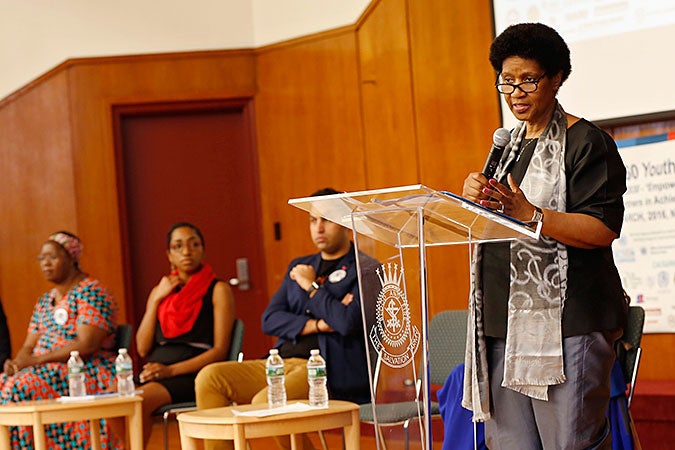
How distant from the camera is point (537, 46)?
2.40 metres

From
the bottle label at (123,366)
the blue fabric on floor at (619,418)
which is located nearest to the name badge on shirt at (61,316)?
the bottle label at (123,366)

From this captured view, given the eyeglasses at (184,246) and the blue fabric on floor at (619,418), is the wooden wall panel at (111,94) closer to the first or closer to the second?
the eyeglasses at (184,246)

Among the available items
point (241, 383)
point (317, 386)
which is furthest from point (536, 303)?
point (241, 383)

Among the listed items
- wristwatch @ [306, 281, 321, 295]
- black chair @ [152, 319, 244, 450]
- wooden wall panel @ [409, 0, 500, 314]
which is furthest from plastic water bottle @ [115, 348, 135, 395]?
wooden wall panel @ [409, 0, 500, 314]

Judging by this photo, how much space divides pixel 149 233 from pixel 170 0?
1797 millimetres

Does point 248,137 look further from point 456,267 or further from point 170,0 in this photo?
point 456,267

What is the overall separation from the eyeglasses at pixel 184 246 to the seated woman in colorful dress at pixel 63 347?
1.84 ft

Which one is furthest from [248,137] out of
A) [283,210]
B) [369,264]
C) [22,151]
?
[369,264]

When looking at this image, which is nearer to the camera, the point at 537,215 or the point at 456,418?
the point at 537,215

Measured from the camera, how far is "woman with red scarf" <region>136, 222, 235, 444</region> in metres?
5.23

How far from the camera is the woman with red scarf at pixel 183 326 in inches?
206

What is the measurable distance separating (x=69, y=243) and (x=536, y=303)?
164 inches

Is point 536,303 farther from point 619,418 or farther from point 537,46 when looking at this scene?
point 619,418

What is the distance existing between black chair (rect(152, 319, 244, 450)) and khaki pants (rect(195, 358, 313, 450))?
0.35 meters
